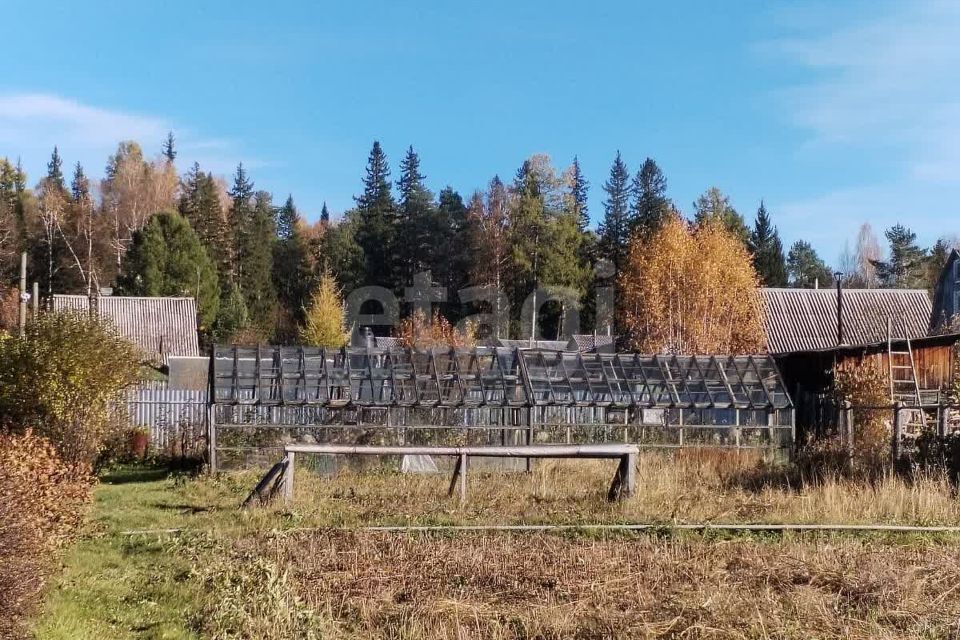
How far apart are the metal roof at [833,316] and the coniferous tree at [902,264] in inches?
1044

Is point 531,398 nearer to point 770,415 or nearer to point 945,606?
point 770,415

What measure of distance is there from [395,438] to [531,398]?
288 centimetres

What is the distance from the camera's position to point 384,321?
→ 209ft

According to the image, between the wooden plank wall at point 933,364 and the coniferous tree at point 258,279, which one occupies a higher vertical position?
the coniferous tree at point 258,279

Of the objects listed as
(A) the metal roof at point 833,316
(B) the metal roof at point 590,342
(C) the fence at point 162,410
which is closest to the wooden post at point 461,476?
(C) the fence at point 162,410

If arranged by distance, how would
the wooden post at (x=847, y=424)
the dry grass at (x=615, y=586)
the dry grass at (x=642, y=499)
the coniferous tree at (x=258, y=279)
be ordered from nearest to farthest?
the dry grass at (x=615, y=586) < the dry grass at (x=642, y=499) < the wooden post at (x=847, y=424) < the coniferous tree at (x=258, y=279)

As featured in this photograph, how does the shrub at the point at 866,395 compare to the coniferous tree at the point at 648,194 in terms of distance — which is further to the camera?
the coniferous tree at the point at 648,194

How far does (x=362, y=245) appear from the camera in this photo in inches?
2643

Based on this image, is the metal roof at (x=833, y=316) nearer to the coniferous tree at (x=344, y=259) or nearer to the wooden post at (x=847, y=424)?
the wooden post at (x=847, y=424)

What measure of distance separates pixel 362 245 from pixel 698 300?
34633 millimetres

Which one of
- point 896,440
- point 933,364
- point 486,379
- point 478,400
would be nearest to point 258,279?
point 486,379

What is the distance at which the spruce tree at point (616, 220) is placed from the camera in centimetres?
6305

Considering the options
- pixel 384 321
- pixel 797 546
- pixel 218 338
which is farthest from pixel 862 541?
pixel 384 321

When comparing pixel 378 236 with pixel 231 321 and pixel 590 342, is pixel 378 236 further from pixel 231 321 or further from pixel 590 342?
pixel 590 342
